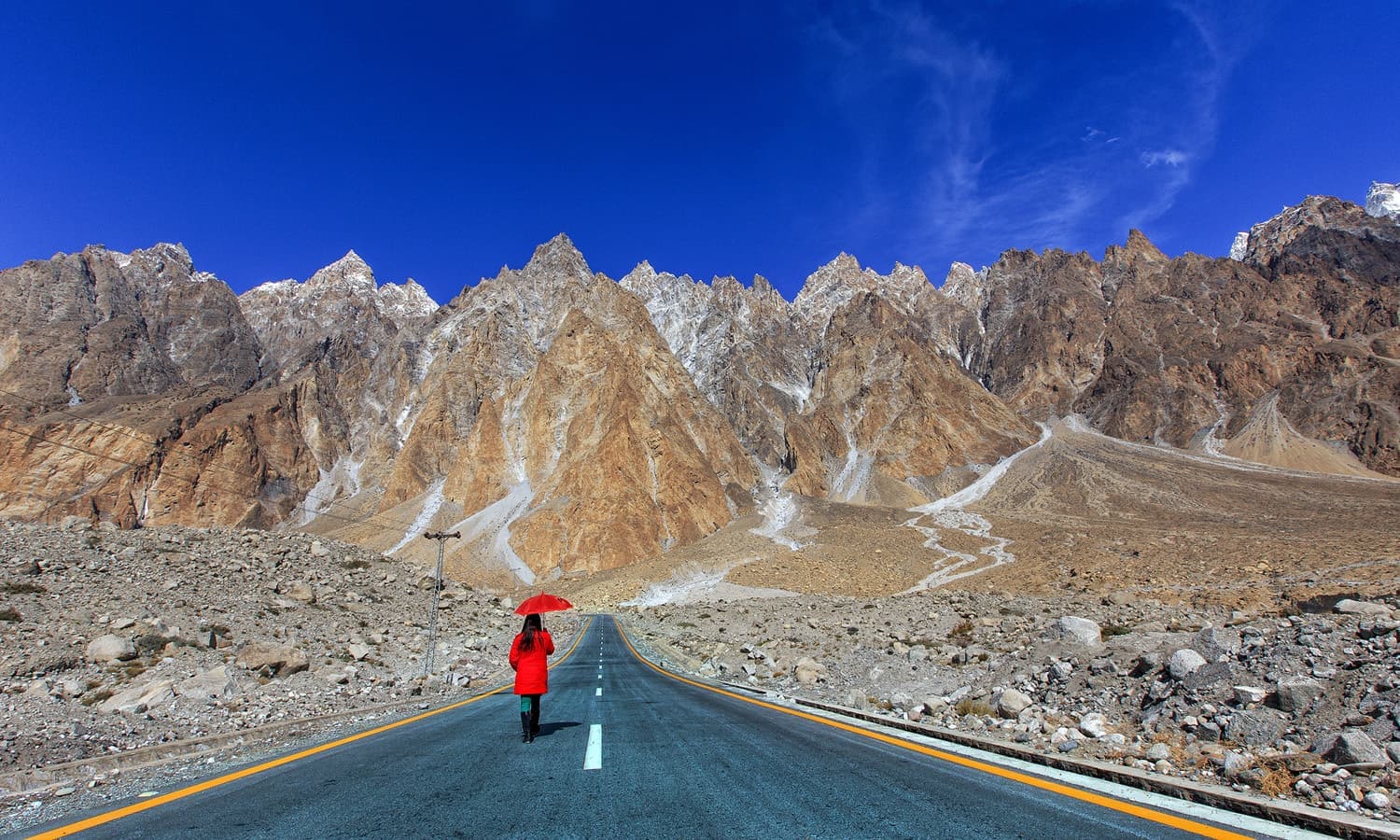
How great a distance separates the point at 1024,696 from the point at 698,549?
A: 82499 millimetres

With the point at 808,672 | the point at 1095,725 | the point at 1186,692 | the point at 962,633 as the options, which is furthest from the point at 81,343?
the point at 1186,692

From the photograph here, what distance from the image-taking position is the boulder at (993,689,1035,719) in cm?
1048

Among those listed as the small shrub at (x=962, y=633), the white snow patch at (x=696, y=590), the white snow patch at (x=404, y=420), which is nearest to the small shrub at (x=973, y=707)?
the small shrub at (x=962, y=633)

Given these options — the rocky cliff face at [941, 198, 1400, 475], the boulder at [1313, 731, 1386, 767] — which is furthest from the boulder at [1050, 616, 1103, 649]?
the rocky cliff face at [941, 198, 1400, 475]

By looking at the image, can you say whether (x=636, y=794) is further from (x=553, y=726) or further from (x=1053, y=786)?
(x=553, y=726)

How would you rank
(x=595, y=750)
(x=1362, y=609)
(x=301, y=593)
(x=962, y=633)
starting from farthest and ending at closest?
(x=301, y=593) → (x=962, y=633) → (x=1362, y=609) → (x=595, y=750)

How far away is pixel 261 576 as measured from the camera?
20.6 meters

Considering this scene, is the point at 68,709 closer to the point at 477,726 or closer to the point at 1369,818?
the point at 477,726

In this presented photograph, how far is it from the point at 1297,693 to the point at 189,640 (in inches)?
780

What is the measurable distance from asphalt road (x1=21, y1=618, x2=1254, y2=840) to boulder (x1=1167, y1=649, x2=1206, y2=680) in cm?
467

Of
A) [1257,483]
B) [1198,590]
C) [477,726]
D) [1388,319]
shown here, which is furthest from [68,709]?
[1388,319]

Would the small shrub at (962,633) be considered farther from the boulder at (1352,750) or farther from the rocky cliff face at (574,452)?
the rocky cliff face at (574,452)

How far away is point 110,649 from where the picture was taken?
504 inches

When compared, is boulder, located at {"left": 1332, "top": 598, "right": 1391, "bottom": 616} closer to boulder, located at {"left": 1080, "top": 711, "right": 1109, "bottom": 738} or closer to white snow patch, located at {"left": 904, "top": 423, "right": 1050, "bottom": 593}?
boulder, located at {"left": 1080, "top": 711, "right": 1109, "bottom": 738}
